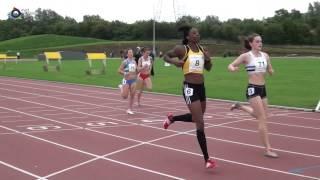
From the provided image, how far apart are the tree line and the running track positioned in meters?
92.2

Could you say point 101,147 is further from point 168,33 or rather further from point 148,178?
point 168,33

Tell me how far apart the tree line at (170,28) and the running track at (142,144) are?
92213mm

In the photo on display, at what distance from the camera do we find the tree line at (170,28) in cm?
11925

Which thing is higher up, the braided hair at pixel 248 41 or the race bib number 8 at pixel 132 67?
the braided hair at pixel 248 41

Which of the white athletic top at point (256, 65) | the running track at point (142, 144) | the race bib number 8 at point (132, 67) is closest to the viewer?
the running track at point (142, 144)

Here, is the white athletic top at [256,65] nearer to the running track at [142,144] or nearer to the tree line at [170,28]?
the running track at [142,144]

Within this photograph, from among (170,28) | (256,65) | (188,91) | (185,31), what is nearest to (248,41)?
(256,65)

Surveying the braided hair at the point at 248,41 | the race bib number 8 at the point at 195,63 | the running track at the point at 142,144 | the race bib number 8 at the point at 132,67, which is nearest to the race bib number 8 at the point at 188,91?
the race bib number 8 at the point at 195,63

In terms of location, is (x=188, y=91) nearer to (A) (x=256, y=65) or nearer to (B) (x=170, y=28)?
(A) (x=256, y=65)

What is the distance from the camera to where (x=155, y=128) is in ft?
42.3

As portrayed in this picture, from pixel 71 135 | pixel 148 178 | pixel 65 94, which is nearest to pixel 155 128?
pixel 71 135

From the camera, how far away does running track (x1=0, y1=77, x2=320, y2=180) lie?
27.2ft

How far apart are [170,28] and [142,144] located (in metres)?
111

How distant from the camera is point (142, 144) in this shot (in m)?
10.7
